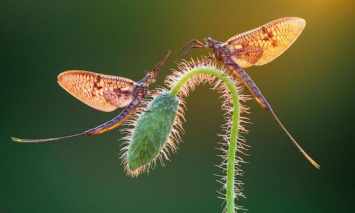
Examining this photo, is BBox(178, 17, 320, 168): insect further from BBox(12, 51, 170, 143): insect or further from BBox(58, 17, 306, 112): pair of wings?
BBox(12, 51, 170, 143): insect

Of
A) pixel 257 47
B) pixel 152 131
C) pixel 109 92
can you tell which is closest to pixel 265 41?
pixel 257 47

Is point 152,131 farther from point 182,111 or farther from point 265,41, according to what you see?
point 265,41

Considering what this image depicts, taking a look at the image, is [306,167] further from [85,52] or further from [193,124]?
[85,52]

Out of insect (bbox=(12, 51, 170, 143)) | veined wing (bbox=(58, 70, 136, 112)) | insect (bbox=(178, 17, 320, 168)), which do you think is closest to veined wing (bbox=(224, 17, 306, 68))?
insect (bbox=(178, 17, 320, 168))

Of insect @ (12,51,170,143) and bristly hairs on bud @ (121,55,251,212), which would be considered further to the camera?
insect @ (12,51,170,143)

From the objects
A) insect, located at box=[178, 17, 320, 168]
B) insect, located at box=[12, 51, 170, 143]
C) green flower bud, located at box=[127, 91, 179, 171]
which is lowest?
green flower bud, located at box=[127, 91, 179, 171]

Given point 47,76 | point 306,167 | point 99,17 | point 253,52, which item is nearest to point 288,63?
point 306,167
